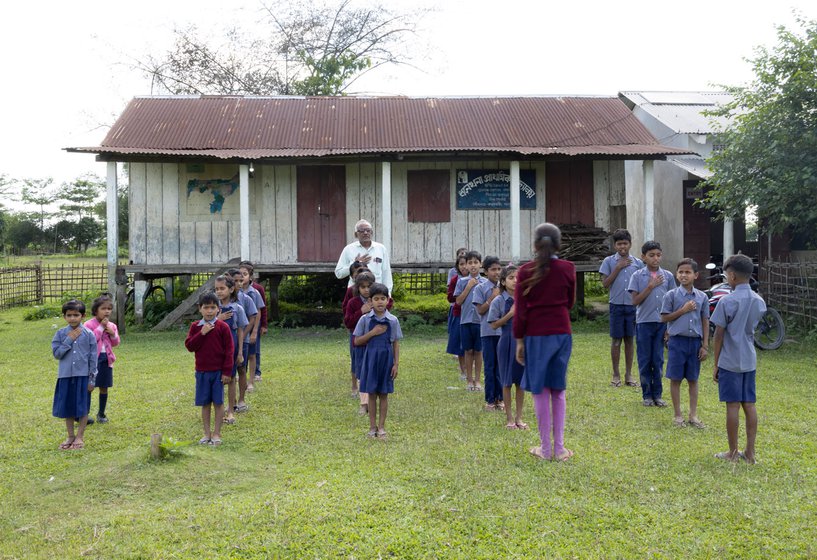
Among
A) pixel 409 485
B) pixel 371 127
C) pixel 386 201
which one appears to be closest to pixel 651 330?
pixel 409 485

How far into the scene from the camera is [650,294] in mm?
6988

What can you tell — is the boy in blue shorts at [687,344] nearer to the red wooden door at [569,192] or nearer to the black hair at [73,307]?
the black hair at [73,307]

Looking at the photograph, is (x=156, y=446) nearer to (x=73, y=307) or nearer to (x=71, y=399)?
(x=71, y=399)

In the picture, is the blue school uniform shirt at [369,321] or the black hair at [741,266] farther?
the blue school uniform shirt at [369,321]

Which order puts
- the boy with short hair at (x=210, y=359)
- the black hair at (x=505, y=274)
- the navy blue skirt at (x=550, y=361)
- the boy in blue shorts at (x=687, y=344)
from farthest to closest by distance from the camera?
the black hair at (x=505, y=274) < the boy in blue shorts at (x=687, y=344) < the boy with short hair at (x=210, y=359) < the navy blue skirt at (x=550, y=361)

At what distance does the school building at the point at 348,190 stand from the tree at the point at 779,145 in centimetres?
188

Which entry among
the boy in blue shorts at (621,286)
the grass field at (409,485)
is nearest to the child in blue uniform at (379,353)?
the grass field at (409,485)

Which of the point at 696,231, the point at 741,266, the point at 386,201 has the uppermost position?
the point at 386,201

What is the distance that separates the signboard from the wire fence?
14.6 feet

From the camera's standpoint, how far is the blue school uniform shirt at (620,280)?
772 centimetres

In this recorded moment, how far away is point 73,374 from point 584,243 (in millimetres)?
10179

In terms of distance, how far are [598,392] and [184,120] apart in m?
10.4

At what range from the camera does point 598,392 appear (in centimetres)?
767

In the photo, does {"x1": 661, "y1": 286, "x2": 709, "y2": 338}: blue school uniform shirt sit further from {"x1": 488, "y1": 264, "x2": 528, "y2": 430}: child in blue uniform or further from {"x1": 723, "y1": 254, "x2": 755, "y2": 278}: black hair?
{"x1": 488, "y1": 264, "x2": 528, "y2": 430}: child in blue uniform
